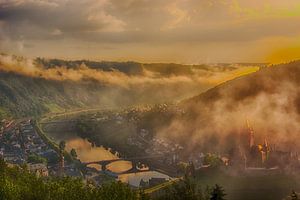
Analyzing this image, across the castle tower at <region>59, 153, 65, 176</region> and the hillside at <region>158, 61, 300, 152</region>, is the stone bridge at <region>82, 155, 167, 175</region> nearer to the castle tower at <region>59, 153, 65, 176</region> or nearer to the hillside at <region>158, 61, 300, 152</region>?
the castle tower at <region>59, 153, 65, 176</region>

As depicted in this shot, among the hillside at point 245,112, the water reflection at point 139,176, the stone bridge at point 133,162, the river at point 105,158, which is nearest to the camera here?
the water reflection at point 139,176

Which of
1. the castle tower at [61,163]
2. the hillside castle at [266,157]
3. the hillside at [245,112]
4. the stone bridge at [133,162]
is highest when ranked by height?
the hillside at [245,112]

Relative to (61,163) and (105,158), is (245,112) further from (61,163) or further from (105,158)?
(61,163)

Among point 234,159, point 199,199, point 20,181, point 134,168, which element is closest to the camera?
point 199,199

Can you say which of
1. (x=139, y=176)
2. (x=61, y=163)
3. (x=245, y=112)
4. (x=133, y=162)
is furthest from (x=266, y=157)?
(x=61, y=163)

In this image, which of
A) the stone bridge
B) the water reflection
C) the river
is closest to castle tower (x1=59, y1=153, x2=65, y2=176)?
the stone bridge

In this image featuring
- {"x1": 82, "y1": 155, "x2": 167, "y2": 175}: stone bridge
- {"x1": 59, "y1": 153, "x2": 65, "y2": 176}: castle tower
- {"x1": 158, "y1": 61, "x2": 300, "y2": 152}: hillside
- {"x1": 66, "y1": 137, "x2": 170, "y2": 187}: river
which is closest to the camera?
{"x1": 66, "y1": 137, "x2": 170, "y2": 187}: river

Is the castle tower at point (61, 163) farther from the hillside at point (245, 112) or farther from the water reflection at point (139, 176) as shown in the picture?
the hillside at point (245, 112)

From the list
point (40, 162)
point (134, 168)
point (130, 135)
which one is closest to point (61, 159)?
point (40, 162)

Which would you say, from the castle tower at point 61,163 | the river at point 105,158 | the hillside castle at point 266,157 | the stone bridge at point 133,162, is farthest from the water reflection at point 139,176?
the hillside castle at point 266,157

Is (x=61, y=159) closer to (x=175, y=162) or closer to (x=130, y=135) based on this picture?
(x=175, y=162)

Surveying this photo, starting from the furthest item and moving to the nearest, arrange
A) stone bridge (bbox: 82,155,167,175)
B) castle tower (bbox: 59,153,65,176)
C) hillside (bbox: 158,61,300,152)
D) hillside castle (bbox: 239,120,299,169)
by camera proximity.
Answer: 1. hillside (bbox: 158,61,300,152)
2. stone bridge (bbox: 82,155,167,175)
3. castle tower (bbox: 59,153,65,176)
4. hillside castle (bbox: 239,120,299,169)
